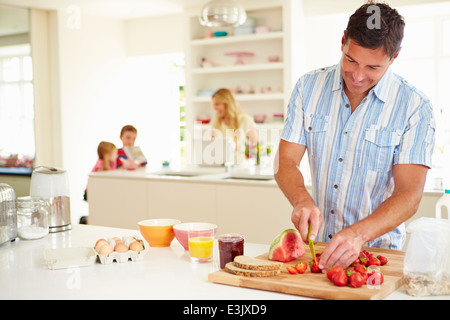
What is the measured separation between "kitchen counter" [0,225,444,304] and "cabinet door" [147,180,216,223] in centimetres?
210

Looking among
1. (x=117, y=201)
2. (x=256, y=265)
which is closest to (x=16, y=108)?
(x=117, y=201)

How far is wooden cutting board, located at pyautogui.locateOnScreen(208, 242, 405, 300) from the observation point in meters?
1.40

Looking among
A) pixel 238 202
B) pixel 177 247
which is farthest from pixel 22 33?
pixel 177 247

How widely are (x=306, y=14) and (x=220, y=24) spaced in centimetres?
262

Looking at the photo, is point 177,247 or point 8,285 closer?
point 8,285

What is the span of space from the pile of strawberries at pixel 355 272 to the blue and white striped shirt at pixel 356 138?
425mm

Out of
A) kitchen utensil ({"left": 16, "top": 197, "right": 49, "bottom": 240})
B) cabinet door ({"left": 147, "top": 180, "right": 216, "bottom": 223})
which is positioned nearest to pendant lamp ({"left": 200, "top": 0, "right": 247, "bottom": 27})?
cabinet door ({"left": 147, "top": 180, "right": 216, "bottom": 223})

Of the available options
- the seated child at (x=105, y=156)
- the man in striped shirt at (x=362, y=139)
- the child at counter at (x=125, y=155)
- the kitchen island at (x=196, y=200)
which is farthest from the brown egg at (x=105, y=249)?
the seated child at (x=105, y=156)

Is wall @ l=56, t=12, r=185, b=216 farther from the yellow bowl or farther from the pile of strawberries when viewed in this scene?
the pile of strawberries

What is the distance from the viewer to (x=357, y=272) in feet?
4.83

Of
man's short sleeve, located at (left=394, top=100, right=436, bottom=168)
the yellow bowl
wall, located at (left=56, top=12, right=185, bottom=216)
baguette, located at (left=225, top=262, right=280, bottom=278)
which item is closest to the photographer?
baguette, located at (left=225, top=262, right=280, bottom=278)

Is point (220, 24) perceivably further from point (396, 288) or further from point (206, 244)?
point (396, 288)

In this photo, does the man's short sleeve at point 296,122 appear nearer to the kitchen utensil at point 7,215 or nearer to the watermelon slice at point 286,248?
the watermelon slice at point 286,248
